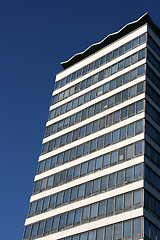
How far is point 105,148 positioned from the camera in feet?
173

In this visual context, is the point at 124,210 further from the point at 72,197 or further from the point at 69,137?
the point at 69,137

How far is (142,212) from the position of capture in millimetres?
42688

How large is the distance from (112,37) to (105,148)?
2125 centimetres

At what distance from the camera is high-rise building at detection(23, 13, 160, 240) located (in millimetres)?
45656

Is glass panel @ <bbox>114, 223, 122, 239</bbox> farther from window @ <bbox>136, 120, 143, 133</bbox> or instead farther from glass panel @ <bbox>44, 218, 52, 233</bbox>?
window @ <bbox>136, 120, 143, 133</bbox>

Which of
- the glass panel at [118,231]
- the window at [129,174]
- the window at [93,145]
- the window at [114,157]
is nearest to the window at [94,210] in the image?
the glass panel at [118,231]

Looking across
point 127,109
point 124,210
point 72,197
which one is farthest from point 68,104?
point 124,210

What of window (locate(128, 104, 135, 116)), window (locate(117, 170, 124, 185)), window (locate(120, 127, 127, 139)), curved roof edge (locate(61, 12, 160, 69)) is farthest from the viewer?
curved roof edge (locate(61, 12, 160, 69))

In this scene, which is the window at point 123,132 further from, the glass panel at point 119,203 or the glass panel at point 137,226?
the glass panel at point 137,226

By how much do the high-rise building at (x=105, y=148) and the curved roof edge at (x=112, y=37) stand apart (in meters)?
0.16

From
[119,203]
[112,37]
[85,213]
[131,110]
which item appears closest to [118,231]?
[119,203]

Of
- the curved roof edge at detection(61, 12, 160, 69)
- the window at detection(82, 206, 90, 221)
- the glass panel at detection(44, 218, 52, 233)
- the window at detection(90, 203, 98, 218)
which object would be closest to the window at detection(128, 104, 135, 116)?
→ the window at detection(90, 203, 98, 218)

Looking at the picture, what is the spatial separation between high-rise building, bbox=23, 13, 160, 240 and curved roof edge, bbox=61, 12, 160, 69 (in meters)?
0.16

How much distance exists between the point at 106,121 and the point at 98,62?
1330 centimetres
